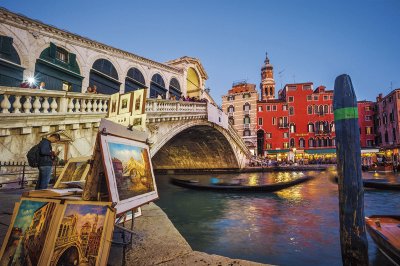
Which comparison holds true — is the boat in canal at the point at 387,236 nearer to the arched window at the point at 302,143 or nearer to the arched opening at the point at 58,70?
the arched opening at the point at 58,70

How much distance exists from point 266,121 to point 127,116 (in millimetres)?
34795

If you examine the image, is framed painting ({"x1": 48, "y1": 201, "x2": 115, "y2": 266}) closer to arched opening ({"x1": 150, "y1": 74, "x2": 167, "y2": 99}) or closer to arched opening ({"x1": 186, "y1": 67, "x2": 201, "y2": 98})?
arched opening ({"x1": 150, "y1": 74, "x2": 167, "y2": 99})

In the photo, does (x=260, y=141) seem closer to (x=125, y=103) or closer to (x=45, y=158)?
(x=45, y=158)

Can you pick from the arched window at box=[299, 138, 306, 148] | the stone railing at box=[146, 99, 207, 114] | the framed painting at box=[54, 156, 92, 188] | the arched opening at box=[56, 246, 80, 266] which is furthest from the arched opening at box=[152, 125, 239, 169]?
the arched opening at box=[56, 246, 80, 266]

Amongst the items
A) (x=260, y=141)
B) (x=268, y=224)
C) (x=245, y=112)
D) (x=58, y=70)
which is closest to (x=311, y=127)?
(x=260, y=141)

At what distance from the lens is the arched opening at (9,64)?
26.8 ft

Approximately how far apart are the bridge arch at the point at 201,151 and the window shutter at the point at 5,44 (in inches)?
374

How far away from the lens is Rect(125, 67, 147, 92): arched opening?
1344cm

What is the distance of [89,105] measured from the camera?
22.3 ft

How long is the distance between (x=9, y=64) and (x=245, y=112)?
1244 inches

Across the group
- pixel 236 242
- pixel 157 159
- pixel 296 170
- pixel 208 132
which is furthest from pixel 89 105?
pixel 296 170

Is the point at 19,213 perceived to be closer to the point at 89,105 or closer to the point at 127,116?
the point at 127,116

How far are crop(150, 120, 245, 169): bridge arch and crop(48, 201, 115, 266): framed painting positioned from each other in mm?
13272

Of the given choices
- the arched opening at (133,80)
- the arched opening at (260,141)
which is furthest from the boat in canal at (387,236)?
the arched opening at (260,141)
